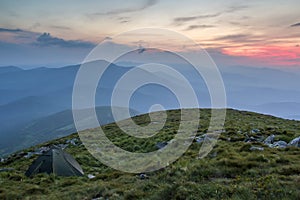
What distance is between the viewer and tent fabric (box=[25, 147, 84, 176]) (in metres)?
18.5

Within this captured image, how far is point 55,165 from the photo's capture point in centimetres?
1872

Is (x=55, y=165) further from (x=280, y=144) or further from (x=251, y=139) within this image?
(x=280, y=144)

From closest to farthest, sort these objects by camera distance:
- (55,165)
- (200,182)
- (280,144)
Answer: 1. (200,182)
2. (280,144)
3. (55,165)

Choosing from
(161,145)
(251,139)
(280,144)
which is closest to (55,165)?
(161,145)

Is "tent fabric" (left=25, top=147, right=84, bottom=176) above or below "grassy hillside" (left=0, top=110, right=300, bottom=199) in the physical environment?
below

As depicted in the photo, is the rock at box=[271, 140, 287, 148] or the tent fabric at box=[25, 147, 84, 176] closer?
the rock at box=[271, 140, 287, 148]

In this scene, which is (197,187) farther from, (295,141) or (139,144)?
(139,144)

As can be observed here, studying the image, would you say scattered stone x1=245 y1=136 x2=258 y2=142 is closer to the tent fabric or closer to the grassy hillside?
the grassy hillside

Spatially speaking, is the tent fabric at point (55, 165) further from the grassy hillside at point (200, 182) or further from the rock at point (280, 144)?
the rock at point (280, 144)

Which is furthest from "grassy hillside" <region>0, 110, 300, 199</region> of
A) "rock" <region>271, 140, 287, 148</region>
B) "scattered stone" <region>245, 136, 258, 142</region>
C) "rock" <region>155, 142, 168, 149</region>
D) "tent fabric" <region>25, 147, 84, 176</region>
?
"rock" <region>155, 142, 168, 149</region>

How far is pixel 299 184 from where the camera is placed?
30.1 ft

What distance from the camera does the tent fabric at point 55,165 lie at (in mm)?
18453

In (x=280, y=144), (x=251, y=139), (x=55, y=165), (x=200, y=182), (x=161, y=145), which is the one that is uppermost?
(x=200, y=182)

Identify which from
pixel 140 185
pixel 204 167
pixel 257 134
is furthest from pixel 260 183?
pixel 257 134
